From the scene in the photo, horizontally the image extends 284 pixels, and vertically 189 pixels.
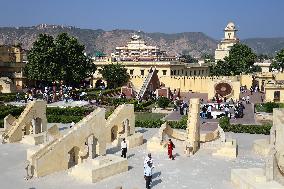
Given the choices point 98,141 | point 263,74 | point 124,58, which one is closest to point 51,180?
point 98,141

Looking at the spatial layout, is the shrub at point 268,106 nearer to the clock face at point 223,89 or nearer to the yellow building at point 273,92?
the yellow building at point 273,92

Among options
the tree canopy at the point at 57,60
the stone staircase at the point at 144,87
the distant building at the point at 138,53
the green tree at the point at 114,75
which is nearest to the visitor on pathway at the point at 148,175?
the stone staircase at the point at 144,87

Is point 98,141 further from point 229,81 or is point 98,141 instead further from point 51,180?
point 229,81

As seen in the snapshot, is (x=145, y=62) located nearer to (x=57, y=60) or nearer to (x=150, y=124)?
(x=57, y=60)

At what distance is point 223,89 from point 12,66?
112ft

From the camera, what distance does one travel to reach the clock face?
168 feet

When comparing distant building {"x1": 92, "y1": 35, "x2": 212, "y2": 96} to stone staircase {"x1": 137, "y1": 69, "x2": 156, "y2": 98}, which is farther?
distant building {"x1": 92, "y1": 35, "x2": 212, "y2": 96}

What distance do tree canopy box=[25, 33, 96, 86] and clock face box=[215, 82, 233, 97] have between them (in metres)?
18.2

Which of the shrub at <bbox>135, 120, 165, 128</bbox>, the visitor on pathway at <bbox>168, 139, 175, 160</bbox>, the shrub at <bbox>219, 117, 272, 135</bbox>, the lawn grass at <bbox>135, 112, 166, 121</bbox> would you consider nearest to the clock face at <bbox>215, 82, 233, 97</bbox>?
the lawn grass at <bbox>135, 112, 166, 121</bbox>

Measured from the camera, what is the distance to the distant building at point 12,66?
63.5m

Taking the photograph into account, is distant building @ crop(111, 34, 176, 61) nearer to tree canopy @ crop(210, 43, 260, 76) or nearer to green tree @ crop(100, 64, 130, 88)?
tree canopy @ crop(210, 43, 260, 76)

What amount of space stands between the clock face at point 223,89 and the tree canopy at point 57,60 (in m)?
18.2

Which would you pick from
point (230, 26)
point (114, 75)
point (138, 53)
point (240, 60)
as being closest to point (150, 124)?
point (114, 75)

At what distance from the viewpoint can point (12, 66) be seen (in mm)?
68188
